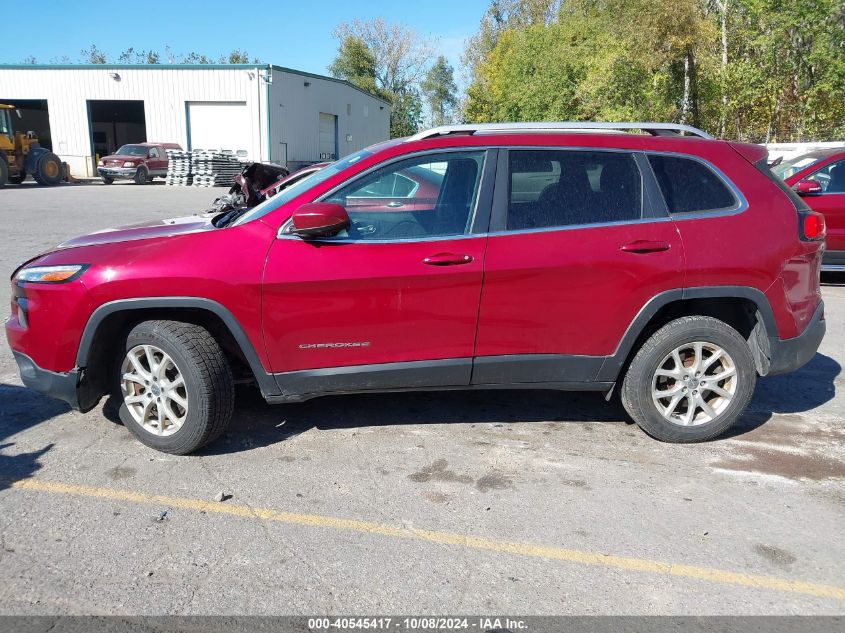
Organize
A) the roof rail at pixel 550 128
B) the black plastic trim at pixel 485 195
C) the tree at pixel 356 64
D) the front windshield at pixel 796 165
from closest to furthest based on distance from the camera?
1. the black plastic trim at pixel 485 195
2. the roof rail at pixel 550 128
3. the front windshield at pixel 796 165
4. the tree at pixel 356 64

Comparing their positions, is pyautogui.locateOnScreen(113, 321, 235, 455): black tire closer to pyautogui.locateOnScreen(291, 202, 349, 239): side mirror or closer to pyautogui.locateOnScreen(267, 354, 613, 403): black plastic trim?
pyautogui.locateOnScreen(267, 354, 613, 403): black plastic trim

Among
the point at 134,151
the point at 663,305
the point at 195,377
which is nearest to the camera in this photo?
the point at 195,377

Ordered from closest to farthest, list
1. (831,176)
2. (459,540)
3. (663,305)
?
(459,540) < (663,305) < (831,176)

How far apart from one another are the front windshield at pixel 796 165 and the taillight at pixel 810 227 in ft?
16.9

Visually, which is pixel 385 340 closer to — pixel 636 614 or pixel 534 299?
pixel 534 299

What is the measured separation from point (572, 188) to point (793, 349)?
1712mm

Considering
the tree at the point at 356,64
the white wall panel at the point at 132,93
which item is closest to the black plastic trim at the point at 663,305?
the white wall panel at the point at 132,93

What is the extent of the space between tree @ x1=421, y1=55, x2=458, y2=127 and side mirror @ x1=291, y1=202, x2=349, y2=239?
72.2m

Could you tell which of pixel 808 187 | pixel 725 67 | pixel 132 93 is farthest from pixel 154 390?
pixel 132 93

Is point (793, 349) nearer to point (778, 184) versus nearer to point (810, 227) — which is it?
point (810, 227)

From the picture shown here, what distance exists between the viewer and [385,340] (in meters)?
3.86

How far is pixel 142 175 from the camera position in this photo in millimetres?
31734

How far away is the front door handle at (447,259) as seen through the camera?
378cm

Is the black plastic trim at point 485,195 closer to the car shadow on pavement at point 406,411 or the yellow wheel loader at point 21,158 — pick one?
the car shadow on pavement at point 406,411
